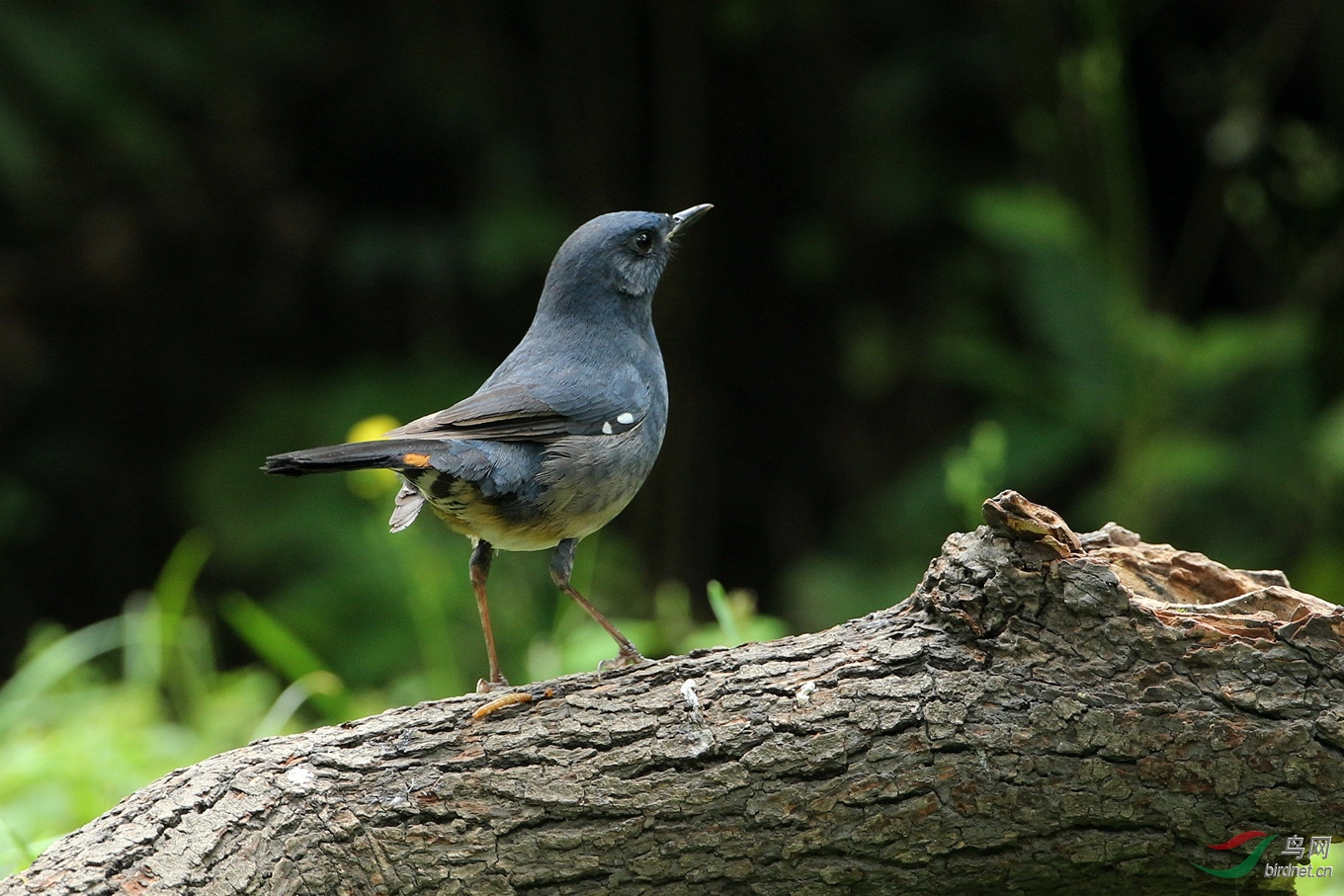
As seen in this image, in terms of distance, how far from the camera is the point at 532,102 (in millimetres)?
7145

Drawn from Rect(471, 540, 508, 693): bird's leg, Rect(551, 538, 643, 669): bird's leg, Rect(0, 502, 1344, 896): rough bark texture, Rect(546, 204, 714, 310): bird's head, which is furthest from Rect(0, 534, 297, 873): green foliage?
Rect(546, 204, 714, 310): bird's head

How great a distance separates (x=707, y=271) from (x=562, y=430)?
4.47 meters

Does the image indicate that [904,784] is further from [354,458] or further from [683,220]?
[683,220]

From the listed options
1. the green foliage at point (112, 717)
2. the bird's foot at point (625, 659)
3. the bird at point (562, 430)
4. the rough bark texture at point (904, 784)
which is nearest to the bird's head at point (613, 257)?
the bird at point (562, 430)

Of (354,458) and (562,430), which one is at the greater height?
(562,430)

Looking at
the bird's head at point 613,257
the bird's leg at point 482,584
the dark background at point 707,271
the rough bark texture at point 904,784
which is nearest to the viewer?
the rough bark texture at point 904,784

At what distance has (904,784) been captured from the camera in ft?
8.21

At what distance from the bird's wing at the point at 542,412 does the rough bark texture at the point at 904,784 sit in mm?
775

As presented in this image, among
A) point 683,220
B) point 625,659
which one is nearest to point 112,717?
point 625,659

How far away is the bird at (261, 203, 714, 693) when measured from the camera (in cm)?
302

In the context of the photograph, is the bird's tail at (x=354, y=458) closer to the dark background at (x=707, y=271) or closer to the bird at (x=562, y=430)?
the bird at (x=562, y=430)

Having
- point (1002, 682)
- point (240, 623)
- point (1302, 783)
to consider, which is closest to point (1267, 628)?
point (1302, 783)

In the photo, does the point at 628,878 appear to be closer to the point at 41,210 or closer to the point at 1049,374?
the point at 1049,374

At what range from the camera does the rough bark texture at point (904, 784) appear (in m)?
2.46
